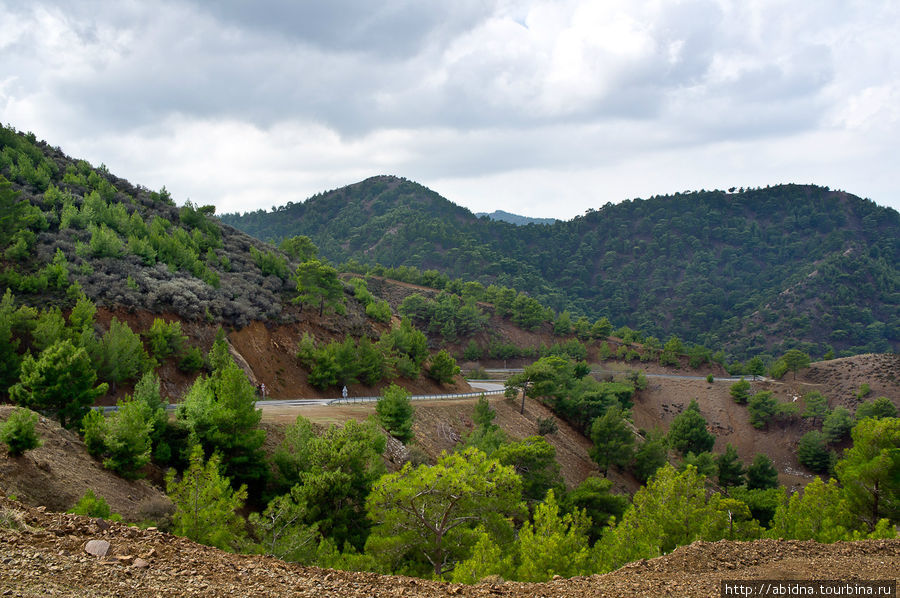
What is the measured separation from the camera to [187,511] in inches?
537

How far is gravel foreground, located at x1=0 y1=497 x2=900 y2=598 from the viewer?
7.86 meters

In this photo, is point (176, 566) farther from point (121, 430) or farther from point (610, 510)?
point (610, 510)

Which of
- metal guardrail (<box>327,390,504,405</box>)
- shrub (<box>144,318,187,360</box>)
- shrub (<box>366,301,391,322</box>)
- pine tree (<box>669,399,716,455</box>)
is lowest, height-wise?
pine tree (<box>669,399,716,455</box>)

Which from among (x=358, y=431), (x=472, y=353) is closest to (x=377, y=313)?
(x=472, y=353)

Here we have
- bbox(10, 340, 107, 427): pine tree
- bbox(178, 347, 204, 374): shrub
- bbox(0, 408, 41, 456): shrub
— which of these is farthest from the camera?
bbox(178, 347, 204, 374): shrub

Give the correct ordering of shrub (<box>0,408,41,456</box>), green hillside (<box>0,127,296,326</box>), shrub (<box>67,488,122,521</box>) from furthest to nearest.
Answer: green hillside (<box>0,127,296,326</box>)
shrub (<box>0,408,41,456</box>)
shrub (<box>67,488,122,521</box>)

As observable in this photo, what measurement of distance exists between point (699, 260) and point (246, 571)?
184 meters

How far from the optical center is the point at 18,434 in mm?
13969

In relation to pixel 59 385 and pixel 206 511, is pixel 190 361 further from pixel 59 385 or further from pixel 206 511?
pixel 206 511

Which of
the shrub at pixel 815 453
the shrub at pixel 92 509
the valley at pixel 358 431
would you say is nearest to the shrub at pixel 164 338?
the valley at pixel 358 431

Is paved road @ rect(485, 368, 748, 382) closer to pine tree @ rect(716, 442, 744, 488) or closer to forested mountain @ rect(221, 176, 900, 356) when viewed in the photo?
pine tree @ rect(716, 442, 744, 488)

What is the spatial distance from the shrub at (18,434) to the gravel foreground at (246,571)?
4773mm

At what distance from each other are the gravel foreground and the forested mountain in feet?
417

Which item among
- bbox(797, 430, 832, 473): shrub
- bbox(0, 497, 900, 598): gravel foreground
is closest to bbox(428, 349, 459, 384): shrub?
bbox(0, 497, 900, 598): gravel foreground
